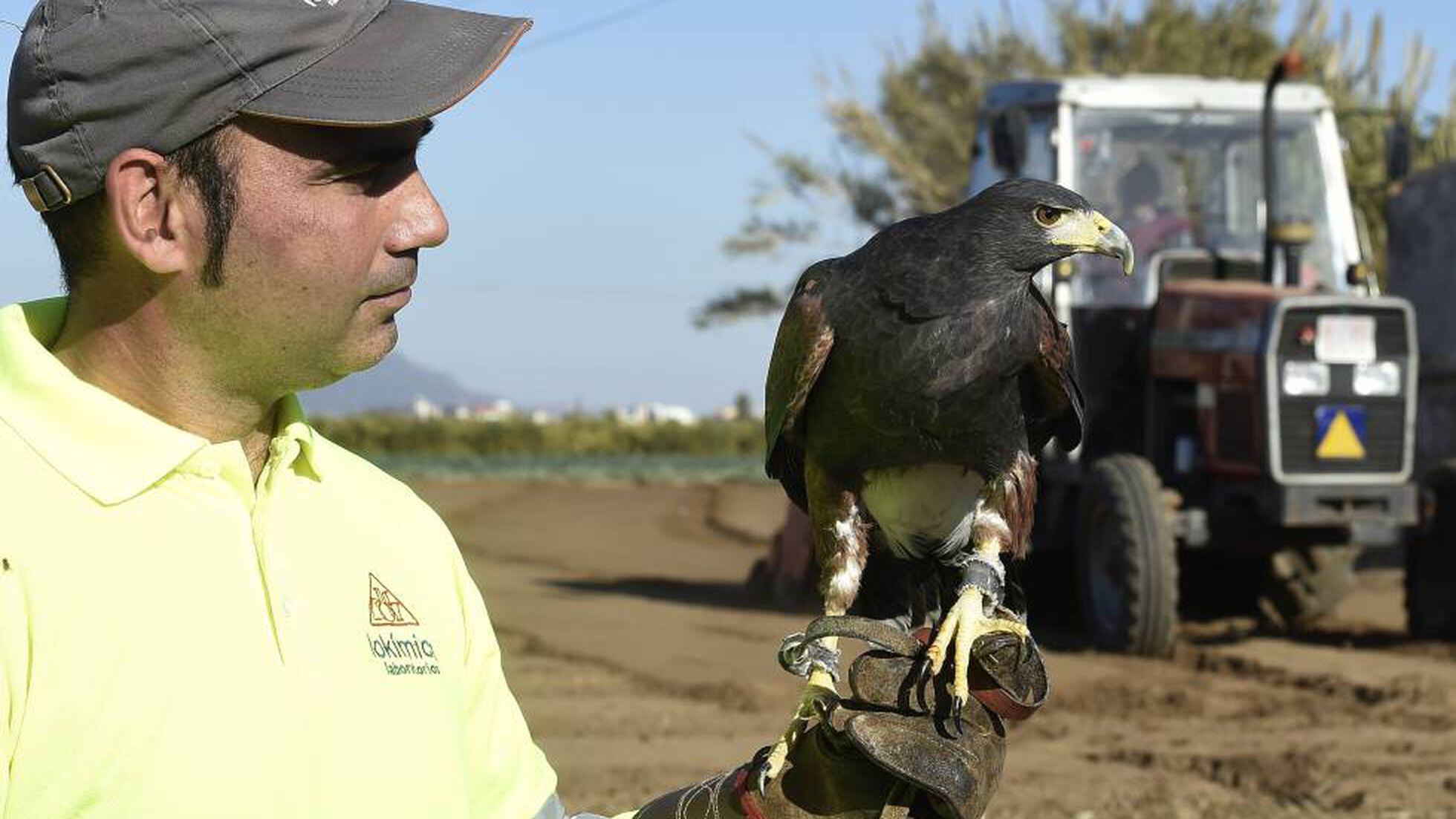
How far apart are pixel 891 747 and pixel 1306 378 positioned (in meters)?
7.89

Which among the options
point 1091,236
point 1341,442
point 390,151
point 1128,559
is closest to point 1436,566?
point 1341,442

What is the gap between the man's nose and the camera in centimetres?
204

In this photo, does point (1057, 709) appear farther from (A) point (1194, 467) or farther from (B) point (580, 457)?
(B) point (580, 457)

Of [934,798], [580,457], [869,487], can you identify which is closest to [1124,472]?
[869,487]

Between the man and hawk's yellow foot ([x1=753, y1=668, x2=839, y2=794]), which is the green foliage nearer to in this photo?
hawk's yellow foot ([x1=753, y1=668, x2=839, y2=794])

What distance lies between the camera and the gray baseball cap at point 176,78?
184cm

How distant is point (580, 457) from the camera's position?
3647 cm

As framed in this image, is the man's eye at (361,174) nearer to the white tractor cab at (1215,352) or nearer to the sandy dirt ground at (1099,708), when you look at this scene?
the sandy dirt ground at (1099,708)

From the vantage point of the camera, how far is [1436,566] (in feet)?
33.6

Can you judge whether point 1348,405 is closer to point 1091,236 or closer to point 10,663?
point 1091,236

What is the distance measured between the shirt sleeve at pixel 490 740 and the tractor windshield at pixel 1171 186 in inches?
324

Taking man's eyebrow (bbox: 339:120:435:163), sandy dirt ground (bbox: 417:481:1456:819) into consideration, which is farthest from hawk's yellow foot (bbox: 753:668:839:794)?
sandy dirt ground (bbox: 417:481:1456:819)

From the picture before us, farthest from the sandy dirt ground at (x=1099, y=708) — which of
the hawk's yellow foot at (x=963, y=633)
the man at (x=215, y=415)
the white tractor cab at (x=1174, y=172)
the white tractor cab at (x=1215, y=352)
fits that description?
the man at (x=215, y=415)

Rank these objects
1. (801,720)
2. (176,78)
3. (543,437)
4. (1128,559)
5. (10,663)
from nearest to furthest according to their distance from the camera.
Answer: (10,663)
(176,78)
(801,720)
(1128,559)
(543,437)
